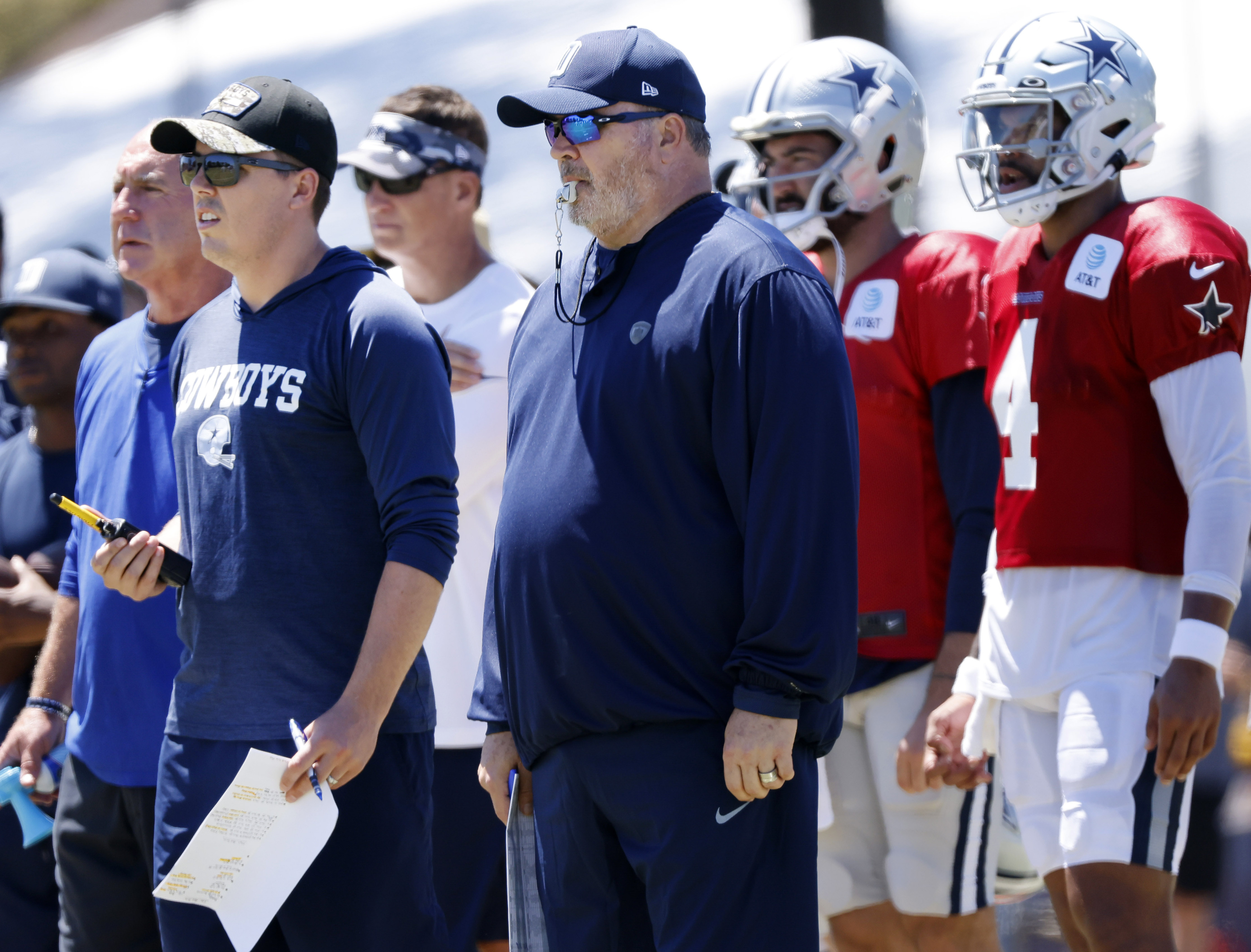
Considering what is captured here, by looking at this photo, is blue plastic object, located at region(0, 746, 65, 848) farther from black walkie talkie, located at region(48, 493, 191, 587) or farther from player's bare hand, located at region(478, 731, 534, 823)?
player's bare hand, located at region(478, 731, 534, 823)

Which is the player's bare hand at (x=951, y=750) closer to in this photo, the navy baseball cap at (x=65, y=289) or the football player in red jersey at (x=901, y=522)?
the football player in red jersey at (x=901, y=522)

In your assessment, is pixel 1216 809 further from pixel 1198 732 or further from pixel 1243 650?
pixel 1198 732

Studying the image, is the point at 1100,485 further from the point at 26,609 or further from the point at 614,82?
the point at 26,609

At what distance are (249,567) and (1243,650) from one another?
3.01 meters

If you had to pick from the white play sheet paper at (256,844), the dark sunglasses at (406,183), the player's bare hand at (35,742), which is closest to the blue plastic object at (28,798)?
the player's bare hand at (35,742)

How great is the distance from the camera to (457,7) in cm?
671

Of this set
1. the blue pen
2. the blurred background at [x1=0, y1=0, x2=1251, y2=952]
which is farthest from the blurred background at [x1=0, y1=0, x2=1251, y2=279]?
the blue pen

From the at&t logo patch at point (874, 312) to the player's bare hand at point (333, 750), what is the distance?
161 cm

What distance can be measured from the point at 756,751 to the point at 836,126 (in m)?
2.01

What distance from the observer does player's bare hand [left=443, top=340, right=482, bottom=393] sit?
4.08 m

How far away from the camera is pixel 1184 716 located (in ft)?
9.50

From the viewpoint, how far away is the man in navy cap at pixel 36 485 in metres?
4.18

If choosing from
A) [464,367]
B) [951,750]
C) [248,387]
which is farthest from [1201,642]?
[464,367]

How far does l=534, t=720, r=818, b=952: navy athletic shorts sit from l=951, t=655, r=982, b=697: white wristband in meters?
0.89
